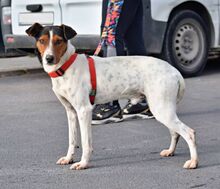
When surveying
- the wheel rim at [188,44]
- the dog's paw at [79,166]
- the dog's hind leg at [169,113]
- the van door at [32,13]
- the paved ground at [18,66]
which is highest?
the dog's hind leg at [169,113]

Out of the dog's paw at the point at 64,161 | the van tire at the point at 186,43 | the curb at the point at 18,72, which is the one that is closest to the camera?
the dog's paw at the point at 64,161

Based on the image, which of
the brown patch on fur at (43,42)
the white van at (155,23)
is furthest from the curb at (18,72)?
the brown patch on fur at (43,42)

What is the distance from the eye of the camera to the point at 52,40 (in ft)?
17.7

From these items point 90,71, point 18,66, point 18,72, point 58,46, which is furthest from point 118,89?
point 18,66

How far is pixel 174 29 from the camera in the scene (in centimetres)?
987

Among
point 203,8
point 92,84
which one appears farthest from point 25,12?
point 92,84

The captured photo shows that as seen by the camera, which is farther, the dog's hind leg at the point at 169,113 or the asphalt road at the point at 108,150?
the dog's hind leg at the point at 169,113

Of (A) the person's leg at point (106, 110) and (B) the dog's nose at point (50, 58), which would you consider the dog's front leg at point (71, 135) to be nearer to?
(B) the dog's nose at point (50, 58)

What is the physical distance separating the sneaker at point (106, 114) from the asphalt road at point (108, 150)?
5.0 inches

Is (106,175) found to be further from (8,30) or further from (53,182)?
(8,30)

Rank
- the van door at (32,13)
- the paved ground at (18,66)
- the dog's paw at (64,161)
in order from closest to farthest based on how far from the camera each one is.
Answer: the dog's paw at (64,161), the van door at (32,13), the paved ground at (18,66)

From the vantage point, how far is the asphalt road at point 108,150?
514 cm

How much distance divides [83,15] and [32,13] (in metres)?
0.89

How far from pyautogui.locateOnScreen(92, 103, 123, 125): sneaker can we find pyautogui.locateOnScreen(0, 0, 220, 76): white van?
2.27 metres
